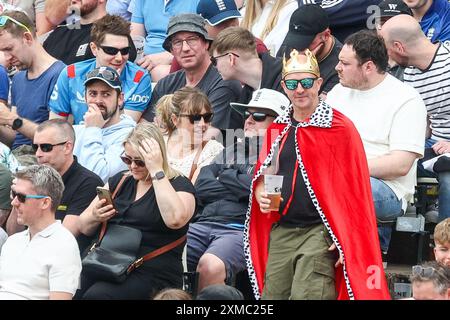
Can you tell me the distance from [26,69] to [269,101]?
3200mm

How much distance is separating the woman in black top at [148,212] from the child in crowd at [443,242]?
1.68 m

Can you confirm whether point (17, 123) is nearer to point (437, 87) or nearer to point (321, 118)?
point (321, 118)

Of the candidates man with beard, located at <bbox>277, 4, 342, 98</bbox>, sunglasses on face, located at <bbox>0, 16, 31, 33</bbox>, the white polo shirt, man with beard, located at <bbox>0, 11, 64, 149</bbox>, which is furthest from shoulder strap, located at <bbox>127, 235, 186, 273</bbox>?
sunglasses on face, located at <bbox>0, 16, 31, 33</bbox>

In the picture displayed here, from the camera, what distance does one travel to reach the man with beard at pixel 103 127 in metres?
9.40

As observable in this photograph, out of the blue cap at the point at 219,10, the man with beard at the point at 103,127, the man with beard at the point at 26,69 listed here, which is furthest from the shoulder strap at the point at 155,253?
the blue cap at the point at 219,10

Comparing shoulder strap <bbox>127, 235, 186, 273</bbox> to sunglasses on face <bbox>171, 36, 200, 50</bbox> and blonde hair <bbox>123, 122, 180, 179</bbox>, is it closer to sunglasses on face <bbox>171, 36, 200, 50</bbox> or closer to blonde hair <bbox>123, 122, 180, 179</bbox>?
blonde hair <bbox>123, 122, 180, 179</bbox>

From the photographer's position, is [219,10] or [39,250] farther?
[219,10]

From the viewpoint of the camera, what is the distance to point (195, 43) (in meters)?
10.4

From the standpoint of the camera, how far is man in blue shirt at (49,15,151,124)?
1049 centimetres

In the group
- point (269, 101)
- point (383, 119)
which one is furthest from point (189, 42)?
point (383, 119)

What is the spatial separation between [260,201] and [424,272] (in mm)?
1163

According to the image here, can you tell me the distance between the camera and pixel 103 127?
9.69m

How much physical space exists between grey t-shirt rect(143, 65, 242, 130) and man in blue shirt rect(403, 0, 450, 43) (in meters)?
1.69

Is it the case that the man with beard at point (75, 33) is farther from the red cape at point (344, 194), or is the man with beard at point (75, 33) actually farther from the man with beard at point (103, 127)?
the red cape at point (344, 194)
